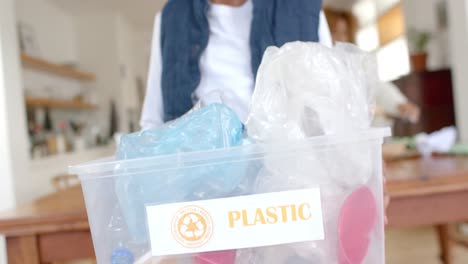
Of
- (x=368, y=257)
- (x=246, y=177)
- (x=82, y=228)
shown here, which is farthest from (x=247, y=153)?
(x=82, y=228)

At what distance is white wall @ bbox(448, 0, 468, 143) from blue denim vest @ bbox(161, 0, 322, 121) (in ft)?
7.06

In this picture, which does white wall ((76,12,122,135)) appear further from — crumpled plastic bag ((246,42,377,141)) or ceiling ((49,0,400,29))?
crumpled plastic bag ((246,42,377,141))

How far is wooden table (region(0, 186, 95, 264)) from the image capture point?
3.08 feet

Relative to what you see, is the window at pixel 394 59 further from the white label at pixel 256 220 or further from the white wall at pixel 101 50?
the white label at pixel 256 220

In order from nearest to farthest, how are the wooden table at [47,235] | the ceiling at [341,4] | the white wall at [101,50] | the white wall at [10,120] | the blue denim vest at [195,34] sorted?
the blue denim vest at [195,34] < the wooden table at [47,235] < the white wall at [10,120] < the white wall at [101,50] < the ceiling at [341,4]

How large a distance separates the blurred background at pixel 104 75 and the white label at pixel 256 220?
1.33 m

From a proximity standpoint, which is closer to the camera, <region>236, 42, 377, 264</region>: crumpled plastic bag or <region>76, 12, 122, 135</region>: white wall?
<region>236, 42, 377, 264</region>: crumpled plastic bag

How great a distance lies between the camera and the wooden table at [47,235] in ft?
3.08

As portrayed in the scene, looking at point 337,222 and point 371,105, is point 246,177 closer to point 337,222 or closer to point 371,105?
point 337,222

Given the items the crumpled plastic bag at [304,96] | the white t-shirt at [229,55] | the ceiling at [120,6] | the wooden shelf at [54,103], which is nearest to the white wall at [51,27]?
the ceiling at [120,6]

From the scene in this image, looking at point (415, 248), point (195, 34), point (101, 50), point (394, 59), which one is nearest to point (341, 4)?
point (394, 59)

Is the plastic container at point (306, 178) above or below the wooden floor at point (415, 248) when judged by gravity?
above

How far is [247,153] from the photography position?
36cm

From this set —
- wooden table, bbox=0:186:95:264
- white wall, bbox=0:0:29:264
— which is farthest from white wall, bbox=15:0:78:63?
wooden table, bbox=0:186:95:264
